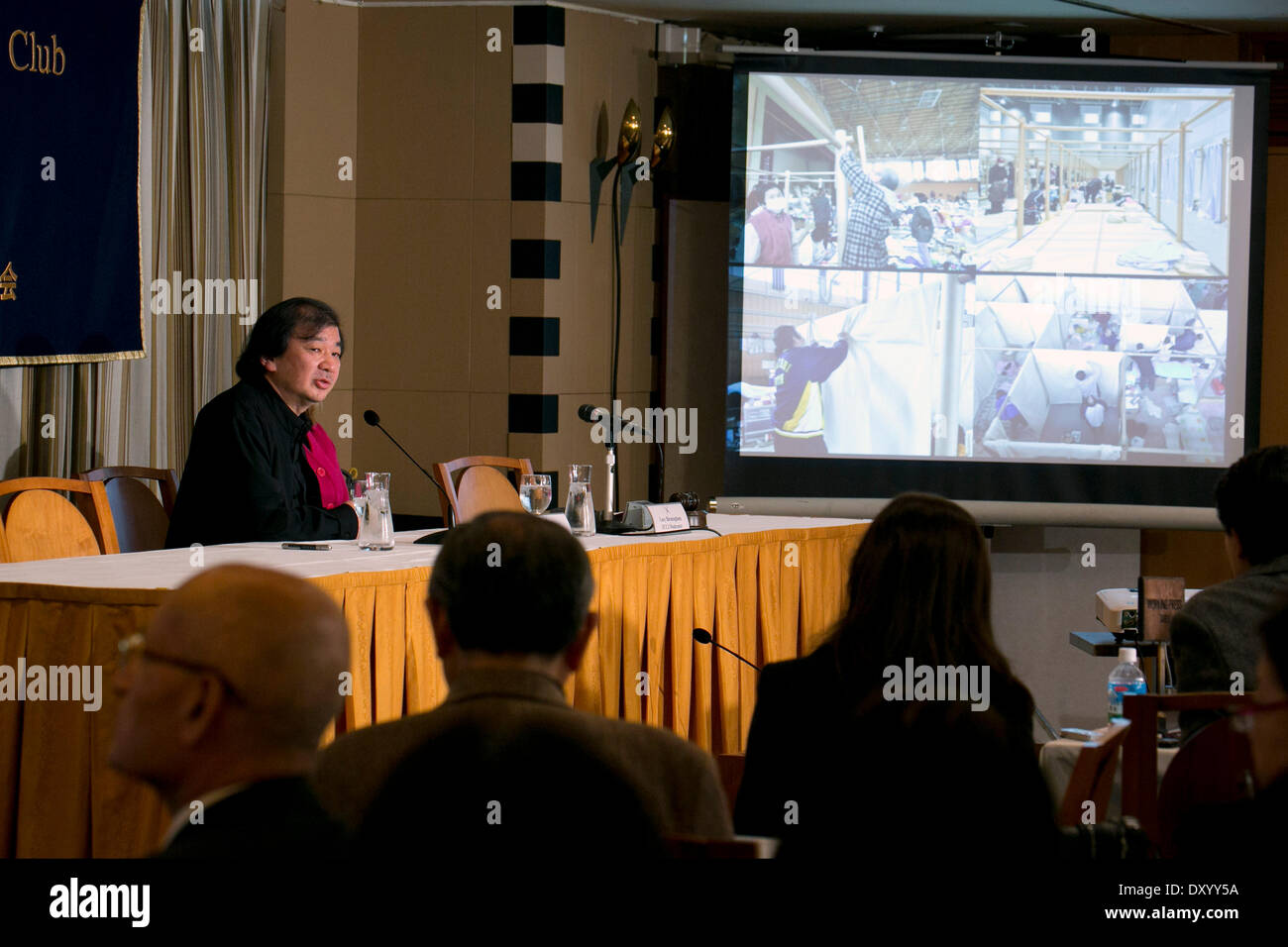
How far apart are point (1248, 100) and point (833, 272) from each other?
1703 mm

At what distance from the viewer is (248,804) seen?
1.10 m

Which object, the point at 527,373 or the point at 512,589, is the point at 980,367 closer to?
the point at 527,373

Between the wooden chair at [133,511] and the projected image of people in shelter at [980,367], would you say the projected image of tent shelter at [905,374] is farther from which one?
the wooden chair at [133,511]

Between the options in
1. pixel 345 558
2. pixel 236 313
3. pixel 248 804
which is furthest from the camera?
pixel 236 313

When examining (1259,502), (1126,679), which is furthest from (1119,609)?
(1259,502)

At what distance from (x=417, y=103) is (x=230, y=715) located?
14.9 ft

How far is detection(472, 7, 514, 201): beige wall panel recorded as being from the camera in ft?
17.3

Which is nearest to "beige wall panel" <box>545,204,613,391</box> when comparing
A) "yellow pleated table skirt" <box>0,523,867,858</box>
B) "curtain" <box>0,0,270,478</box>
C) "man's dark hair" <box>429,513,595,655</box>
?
"curtain" <box>0,0,270,478</box>

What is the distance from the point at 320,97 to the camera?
5.25 m

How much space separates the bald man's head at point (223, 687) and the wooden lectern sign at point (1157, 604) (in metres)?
2.10

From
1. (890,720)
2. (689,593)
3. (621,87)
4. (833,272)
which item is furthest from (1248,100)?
(890,720)

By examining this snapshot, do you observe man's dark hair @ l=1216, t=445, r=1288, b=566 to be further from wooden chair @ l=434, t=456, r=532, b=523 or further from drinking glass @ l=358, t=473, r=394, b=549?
wooden chair @ l=434, t=456, r=532, b=523

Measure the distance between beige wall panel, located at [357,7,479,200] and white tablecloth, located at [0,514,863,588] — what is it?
6.79ft
